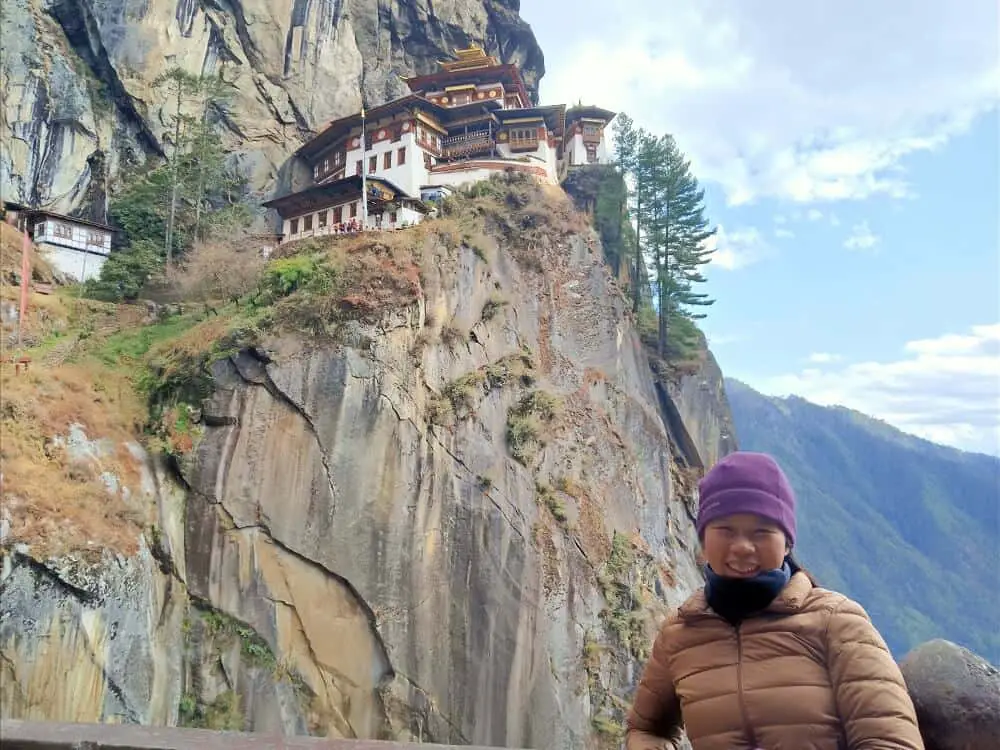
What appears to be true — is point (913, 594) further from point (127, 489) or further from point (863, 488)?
point (127, 489)

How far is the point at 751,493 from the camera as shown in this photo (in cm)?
228

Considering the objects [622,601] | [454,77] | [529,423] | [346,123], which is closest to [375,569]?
[529,423]

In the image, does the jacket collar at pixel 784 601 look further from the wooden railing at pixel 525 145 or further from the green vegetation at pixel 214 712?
the wooden railing at pixel 525 145

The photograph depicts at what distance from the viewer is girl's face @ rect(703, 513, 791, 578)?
7.31 feet

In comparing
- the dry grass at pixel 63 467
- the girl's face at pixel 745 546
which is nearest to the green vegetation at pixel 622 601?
the dry grass at pixel 63 467

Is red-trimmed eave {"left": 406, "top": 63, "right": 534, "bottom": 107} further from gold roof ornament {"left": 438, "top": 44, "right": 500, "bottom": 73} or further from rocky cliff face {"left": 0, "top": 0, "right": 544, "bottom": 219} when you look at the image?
rocky cliff face {"left": 0, "top": 0, "right": 544, "bottom": 219}

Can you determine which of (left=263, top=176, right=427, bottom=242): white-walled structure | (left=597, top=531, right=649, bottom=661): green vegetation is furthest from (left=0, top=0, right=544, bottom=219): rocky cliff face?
(left=597, top=531, right=649, bottom=661): green vegetation

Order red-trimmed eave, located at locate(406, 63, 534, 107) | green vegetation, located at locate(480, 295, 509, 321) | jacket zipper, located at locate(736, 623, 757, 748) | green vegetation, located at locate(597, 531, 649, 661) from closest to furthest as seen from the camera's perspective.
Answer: jacket zipper, located at locate(736, 623, 757, 748)
green vegetation, located at locate(597, 531, 649, 661)
green vegetation, located at locate(480, 295, 509, 321)
red-trimmed eave, located at locate(406, 63, 534, 107)

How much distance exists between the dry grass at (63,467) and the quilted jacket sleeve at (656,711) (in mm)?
11819

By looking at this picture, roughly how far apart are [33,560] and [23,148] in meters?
21.9

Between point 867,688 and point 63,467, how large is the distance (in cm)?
1394

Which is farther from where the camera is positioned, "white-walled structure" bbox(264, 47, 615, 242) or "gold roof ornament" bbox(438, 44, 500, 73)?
"gold roof ornament" bbox(438, 44, 500, 73)

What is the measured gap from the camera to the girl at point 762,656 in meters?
1.96

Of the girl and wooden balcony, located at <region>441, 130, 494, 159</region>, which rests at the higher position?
wooden balcony, located at <region>441, 130, 494, 159</region>
